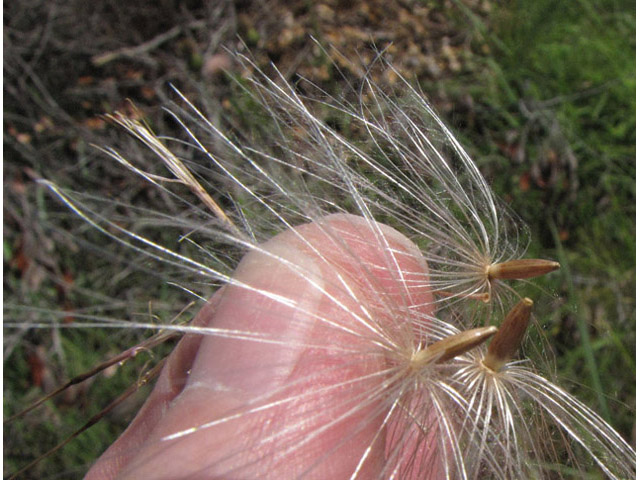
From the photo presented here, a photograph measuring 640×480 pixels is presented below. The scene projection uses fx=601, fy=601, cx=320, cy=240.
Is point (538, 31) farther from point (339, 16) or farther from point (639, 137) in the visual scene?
point (339, 16)

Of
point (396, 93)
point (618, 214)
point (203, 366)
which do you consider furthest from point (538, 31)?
point (203, 366)

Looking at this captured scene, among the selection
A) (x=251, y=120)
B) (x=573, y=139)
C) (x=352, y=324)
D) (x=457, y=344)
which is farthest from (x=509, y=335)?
(x=573, y=139)

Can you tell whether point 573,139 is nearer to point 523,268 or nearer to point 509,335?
point 523,268

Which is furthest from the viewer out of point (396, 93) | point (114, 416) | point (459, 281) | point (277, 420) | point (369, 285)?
point (114, 416)

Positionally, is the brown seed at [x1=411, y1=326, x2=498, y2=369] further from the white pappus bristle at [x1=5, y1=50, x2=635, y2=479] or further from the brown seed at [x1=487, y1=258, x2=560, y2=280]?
the brown seed at [x1=487, y1=258, x2=560, y2=280]

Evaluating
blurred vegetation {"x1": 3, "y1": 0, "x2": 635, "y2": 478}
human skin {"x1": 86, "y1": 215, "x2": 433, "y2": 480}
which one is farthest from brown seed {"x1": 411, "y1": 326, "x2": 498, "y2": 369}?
blurred vegetation {"x1": 3, "y1": 0, "x2": 635, "y2": 478}

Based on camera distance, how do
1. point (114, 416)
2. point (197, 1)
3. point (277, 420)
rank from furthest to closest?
point (197, 1)
point (114, 416)
point (277, 420)
